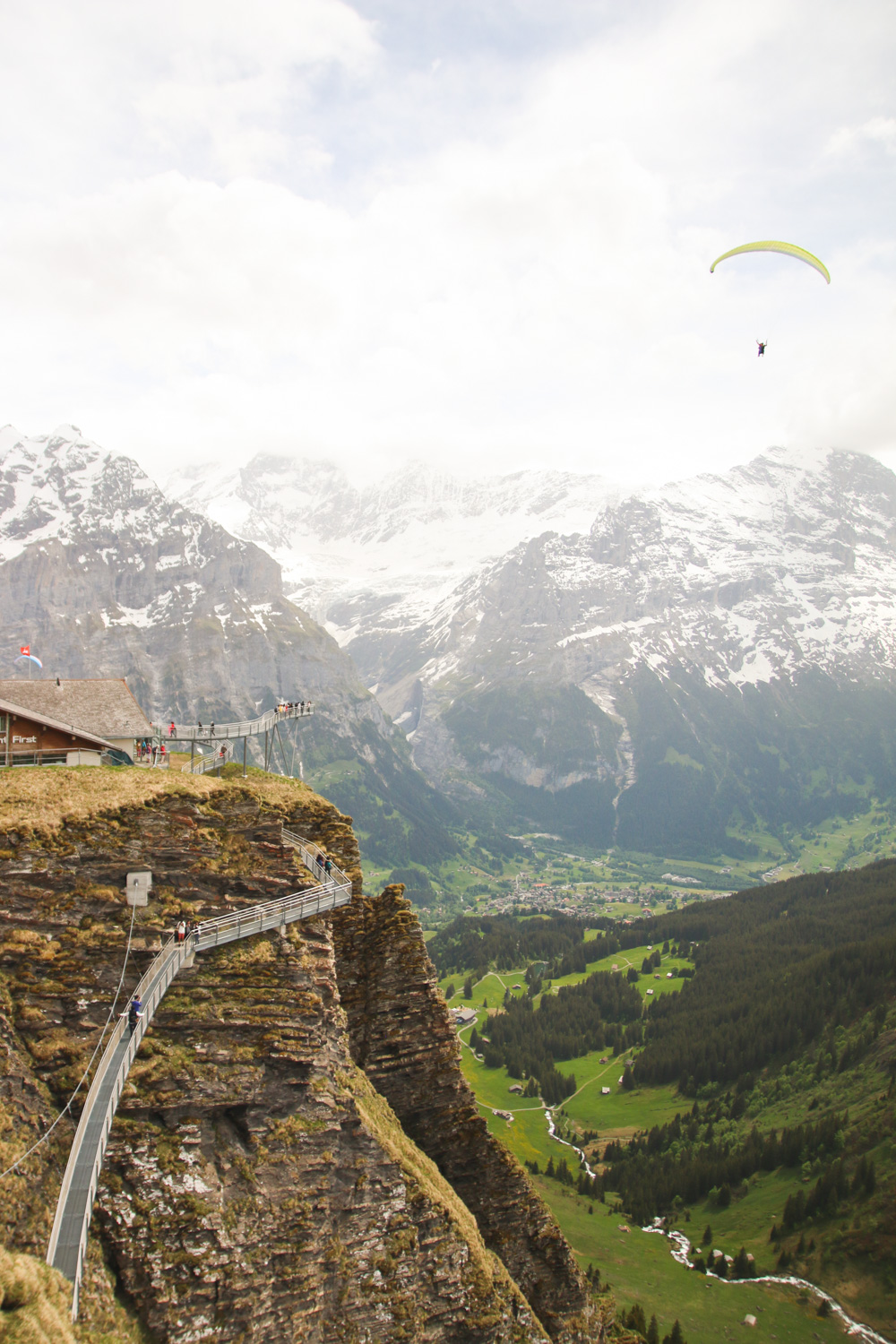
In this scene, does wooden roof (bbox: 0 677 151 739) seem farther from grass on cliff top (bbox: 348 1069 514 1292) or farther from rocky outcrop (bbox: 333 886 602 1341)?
grass on cliff top (bbox: 348 1069 514 1292)

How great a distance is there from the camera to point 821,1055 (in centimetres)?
18950

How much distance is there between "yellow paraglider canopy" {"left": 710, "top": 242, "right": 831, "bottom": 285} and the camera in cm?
7631

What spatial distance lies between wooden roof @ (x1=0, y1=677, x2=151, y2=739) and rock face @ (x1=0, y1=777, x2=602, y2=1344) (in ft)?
50.3

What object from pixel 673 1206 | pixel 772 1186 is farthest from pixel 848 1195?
pixel 673 1206

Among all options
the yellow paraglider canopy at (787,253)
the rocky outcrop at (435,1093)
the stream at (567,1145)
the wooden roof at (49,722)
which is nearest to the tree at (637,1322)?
the rocky outcrop at (435,1093)

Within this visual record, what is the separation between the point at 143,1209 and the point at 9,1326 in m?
9.07

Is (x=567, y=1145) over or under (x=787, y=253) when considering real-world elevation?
under

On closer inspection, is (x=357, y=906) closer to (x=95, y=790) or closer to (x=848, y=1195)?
(x=95, y=790)

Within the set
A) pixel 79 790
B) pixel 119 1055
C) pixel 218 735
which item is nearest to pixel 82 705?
pixel 218 735

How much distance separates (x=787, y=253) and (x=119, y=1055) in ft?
295

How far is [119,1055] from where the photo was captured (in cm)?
3300

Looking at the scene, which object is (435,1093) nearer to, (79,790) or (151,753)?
(79,790)

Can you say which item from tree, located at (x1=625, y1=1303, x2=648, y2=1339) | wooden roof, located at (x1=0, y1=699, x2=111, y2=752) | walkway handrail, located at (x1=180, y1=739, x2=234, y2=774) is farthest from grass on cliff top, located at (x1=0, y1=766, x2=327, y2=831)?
tree, located at (x1=625, y1=1303, x2=648, y2=1339)

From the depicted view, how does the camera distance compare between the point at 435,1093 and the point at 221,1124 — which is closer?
the point at 221,1124
